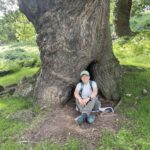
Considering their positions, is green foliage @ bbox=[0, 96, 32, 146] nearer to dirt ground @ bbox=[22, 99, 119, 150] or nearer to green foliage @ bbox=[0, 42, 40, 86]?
dirt ground @ bbox=[22, 99, 119, 150]

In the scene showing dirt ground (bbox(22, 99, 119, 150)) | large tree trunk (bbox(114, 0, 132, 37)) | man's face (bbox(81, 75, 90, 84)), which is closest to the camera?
dirt ground (bbox(22, 99, 119, 150))

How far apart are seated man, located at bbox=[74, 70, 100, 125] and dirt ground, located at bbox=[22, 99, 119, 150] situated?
144 mm

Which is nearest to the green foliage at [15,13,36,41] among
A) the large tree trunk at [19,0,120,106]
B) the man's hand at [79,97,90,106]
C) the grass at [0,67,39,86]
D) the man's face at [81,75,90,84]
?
the grass at [0,67,39,86]

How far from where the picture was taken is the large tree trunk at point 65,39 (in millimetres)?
7320

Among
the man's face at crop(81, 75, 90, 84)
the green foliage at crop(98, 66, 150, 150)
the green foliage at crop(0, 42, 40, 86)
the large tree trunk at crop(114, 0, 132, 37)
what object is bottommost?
the green foliage at crop(0, 42, 40, 86)

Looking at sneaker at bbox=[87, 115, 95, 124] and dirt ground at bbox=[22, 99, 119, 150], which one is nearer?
dirt ground at bbox=[22, 99, 119, 150]

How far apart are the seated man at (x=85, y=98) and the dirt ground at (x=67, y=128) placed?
0.14 m

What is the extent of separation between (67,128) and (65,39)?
1.94 metres

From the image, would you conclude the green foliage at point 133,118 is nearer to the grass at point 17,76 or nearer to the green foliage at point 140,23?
the grass at point 17,76

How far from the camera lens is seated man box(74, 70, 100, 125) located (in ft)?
→ 22.8

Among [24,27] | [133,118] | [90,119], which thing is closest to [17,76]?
[24,27]

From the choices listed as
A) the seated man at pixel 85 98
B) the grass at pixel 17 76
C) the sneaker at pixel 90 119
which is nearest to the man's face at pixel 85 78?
the seated man at pixel 85 98

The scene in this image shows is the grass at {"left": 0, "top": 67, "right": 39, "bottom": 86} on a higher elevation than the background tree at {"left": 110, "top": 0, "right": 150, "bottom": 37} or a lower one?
lower

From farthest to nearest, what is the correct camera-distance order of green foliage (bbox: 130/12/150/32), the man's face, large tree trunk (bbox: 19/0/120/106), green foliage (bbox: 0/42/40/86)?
green foliage (bbox: 130/12/150/32) → green foliage (bbox: 0/42/40/86) → large tree trunk (bbox: 19/0/120/106) → the man's face
